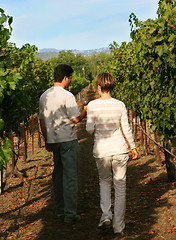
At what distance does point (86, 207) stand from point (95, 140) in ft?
6.28

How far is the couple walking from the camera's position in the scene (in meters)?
3.71

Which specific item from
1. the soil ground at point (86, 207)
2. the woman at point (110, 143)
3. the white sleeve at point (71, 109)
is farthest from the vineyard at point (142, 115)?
the white sleeve at point (71, 109)

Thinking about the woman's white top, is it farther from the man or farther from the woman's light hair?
the man

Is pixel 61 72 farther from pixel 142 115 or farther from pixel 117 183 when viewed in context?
pixel 142 115

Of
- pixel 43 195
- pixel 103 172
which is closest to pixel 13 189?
pixel 43 195

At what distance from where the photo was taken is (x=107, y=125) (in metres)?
3.72

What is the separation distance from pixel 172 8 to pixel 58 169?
2764 mm

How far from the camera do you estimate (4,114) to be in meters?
4.62

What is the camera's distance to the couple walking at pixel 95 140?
3.71m

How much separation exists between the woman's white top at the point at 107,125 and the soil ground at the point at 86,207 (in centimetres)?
107

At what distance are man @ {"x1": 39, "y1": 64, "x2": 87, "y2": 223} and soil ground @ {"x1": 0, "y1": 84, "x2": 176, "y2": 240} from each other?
417 millimetres

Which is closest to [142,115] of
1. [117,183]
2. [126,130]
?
[126,130]

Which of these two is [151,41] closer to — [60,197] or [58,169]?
[58,169]

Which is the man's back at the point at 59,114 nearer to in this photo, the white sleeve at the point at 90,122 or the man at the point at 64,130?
the man at the point at 64,130
